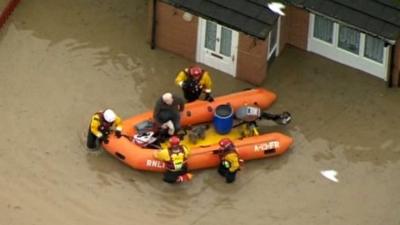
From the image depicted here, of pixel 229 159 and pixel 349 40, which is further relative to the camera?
pixel 349 40

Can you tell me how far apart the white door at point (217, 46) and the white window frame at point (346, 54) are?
1893mm

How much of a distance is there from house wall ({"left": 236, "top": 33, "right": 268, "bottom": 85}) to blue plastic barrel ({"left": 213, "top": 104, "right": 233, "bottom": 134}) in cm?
152

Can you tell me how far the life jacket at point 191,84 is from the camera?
2988 cm

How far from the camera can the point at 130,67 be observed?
1240 inches

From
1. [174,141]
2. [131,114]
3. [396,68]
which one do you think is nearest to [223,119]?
[174,141]

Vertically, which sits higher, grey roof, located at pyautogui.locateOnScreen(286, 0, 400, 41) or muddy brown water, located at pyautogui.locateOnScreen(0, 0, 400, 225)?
grey roof, located at pyautogui.locateOnScreen(286, 0, 400, 41)

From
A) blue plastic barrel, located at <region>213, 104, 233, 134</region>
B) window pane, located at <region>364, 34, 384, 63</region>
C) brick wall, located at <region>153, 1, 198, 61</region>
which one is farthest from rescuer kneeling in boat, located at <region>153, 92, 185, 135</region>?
window pane, located at <region>364, 34, 384, 63</region>

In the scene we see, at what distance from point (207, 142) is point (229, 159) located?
1.22 m

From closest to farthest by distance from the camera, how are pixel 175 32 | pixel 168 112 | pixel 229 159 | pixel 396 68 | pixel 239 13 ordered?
pixel 229 159, pixel 168 112, pixel 239 13, pixel 396 68, pixel 175 32

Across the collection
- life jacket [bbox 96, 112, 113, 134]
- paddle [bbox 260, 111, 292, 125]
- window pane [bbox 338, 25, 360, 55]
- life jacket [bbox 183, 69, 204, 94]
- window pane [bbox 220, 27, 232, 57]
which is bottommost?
life jacket [bbox 96, 112, 113, 134]

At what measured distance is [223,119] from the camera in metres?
29.4

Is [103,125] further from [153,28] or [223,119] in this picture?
[153,28]

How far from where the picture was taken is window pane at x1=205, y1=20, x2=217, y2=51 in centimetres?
3103

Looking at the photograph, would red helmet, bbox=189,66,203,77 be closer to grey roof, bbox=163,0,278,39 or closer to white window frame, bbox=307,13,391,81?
grey roof, bbox=163,0,278,39
